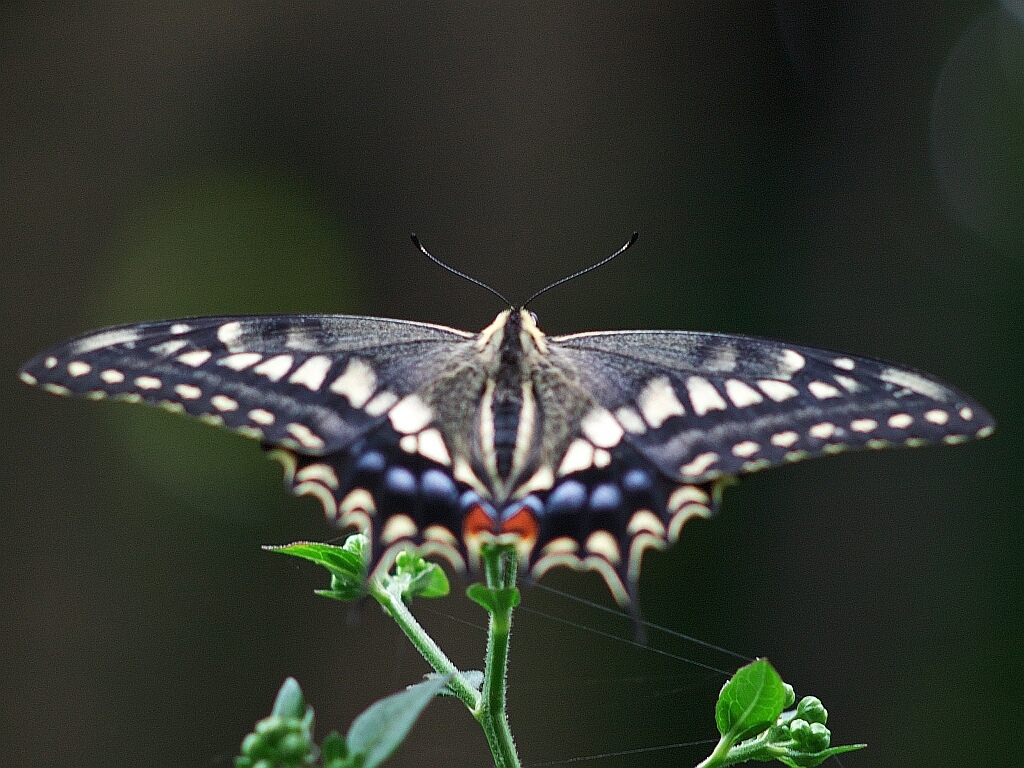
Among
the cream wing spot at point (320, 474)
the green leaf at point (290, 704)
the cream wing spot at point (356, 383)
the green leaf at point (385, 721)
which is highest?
the cream wing spot at point (356, 383)

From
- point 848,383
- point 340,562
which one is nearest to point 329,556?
point 340,562

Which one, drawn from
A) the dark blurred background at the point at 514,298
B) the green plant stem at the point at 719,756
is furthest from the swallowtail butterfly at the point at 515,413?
the dark blurred background at the point at 514,298

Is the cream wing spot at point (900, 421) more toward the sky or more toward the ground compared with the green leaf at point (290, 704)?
more toward the sky

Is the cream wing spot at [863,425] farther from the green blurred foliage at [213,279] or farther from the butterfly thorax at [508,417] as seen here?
the green blurred foliage at [213,279]

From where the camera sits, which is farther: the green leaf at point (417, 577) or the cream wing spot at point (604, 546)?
the green leaf at point (417, 577)

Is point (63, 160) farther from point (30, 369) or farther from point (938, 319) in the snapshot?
point (938, 319)

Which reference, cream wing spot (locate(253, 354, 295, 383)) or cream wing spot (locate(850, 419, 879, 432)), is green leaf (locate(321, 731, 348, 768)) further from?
cream wing spot (locate(850, 419, 879, 432))
